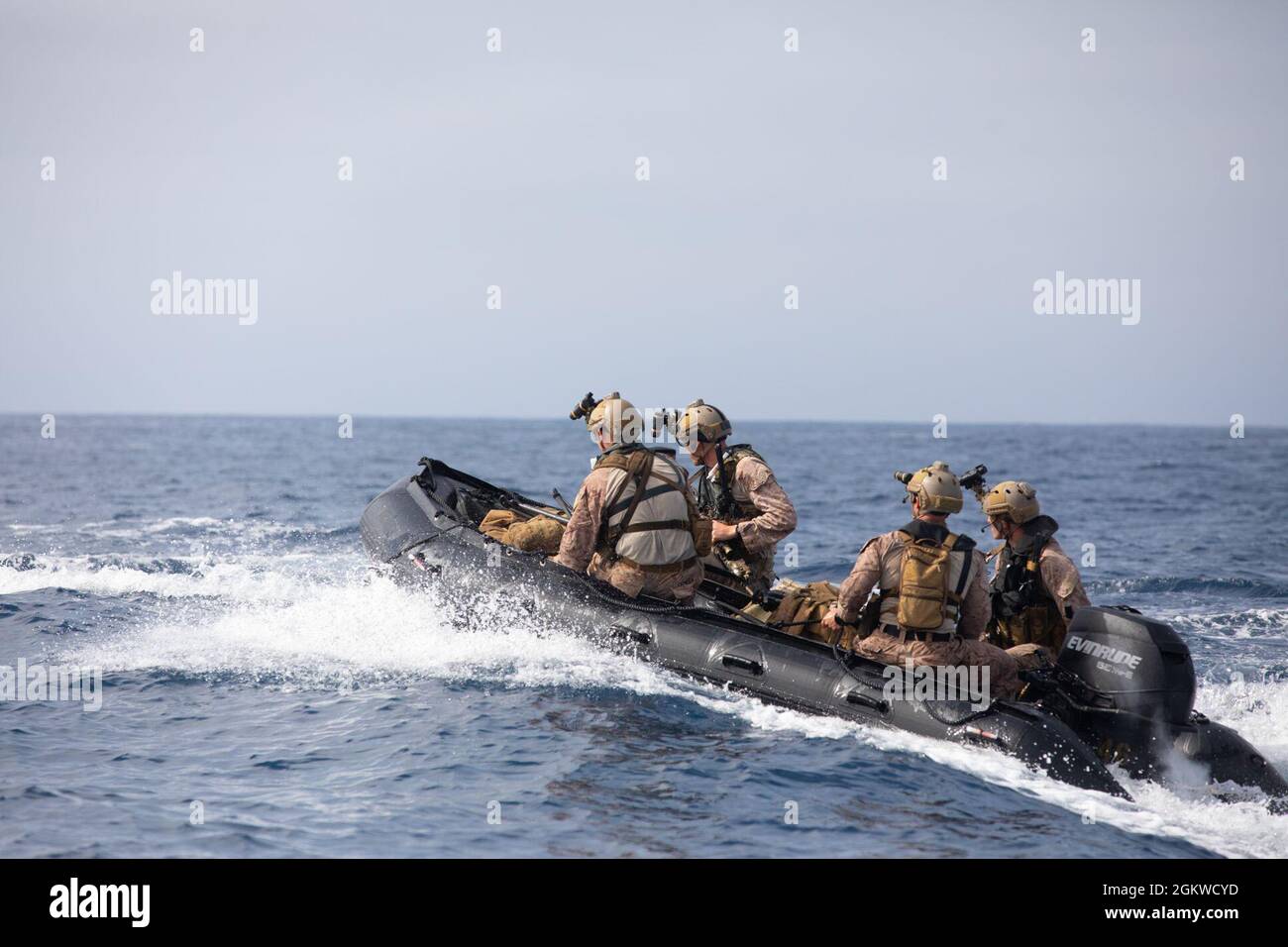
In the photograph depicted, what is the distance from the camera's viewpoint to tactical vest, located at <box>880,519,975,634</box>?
23.0ft

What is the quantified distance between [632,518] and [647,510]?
124 mm

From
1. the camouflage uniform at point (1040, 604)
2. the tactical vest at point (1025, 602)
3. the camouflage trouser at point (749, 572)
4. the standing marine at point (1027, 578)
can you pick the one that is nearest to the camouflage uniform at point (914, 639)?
the camouflage uniform at point (1040, 604)

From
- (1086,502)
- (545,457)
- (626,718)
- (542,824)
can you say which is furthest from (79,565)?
(545,457)

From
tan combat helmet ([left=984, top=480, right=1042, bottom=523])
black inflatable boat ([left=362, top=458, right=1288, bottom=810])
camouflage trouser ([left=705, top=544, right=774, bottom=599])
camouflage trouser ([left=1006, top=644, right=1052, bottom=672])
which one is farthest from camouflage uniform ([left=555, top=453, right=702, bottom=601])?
camouflage trouser ([left=1006, top=644, right=1052, bottom=672])

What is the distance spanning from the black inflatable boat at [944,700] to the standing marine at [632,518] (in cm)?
19

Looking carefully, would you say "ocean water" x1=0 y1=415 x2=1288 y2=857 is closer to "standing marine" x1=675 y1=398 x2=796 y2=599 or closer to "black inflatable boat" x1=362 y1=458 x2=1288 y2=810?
"black inflatable boat" x1=362 y1=458 x2=1288 y2=810

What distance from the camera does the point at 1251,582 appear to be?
14.2 meters

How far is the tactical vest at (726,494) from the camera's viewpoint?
912 cm

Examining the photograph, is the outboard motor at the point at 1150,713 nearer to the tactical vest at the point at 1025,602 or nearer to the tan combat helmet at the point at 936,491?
the tactical vest at the point at 1025,602

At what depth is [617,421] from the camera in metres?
8.32

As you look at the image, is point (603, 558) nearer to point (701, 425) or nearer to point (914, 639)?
point (701, 425)

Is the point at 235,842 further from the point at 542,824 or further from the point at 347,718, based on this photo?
the point at 347,718
